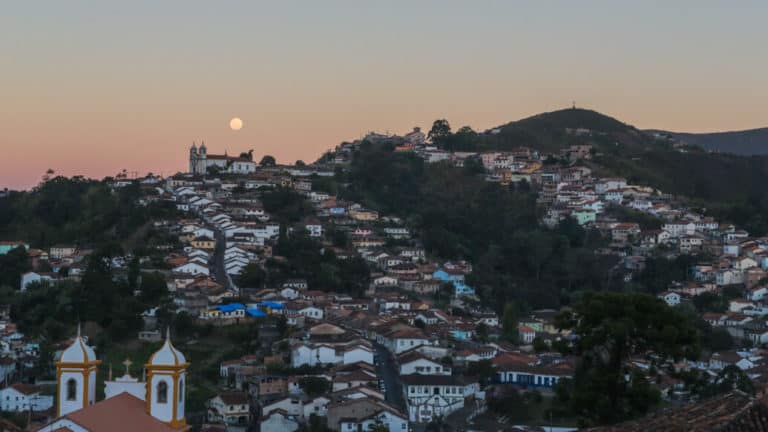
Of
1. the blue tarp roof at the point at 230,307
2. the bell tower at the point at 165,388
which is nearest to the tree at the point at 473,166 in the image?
the blue tarp roof at the point at 230,307

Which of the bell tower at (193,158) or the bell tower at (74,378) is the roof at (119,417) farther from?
the bell tower at (193,158)

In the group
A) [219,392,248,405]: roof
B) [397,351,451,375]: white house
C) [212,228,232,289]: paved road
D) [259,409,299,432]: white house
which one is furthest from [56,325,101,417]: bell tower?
[212,228,232,289]: paved road

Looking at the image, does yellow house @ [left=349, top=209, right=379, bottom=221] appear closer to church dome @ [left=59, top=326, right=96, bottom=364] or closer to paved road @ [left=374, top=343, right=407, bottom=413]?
paved road @ [left=374, top=343, right=407, bottom=413]

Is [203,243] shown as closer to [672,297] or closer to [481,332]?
[481,332]

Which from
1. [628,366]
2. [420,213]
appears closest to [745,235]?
[420,213]

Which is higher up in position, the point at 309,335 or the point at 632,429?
the point at 632,429

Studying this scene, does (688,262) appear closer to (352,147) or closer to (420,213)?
(420,213)
